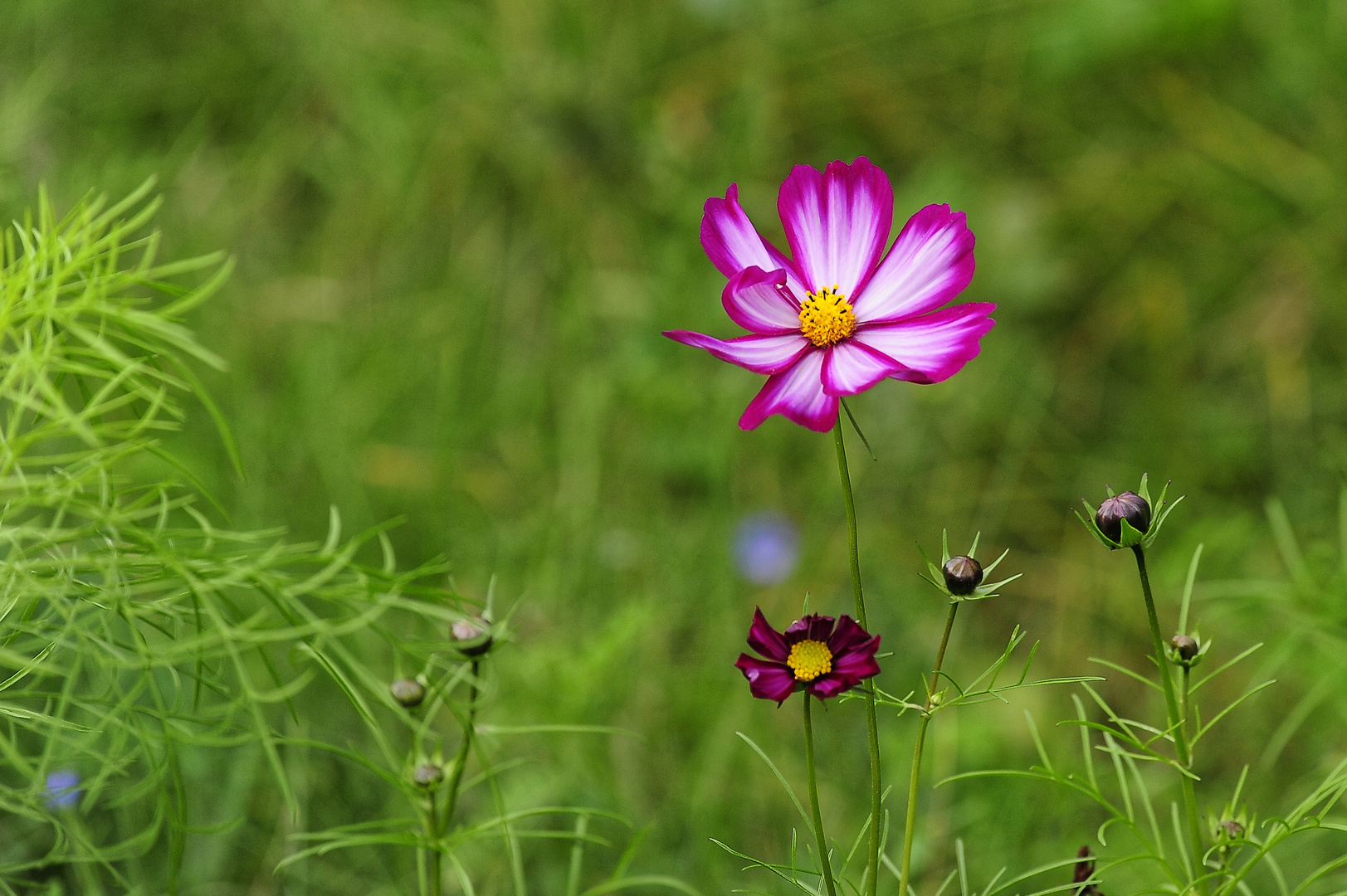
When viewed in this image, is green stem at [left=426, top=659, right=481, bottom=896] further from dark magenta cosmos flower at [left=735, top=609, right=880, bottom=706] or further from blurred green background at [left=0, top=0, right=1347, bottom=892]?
blurred green background at [left=0, top=0, right=1347, bottom=892]

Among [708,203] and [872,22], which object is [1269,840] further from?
[872,22]

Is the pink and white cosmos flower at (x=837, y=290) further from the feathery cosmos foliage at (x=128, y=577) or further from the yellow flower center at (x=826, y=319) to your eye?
the feathery cosmos foliage at (x=128, y=577)

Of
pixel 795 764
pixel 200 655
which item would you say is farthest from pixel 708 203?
pixel 795 764

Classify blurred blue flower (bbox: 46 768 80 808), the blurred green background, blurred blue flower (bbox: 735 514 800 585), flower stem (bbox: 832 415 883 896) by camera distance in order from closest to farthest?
1. flower stem (bbox: 832 415 883 896)
2. blurred blue flower (bbox: 46 768 80 808)
3. the blurred green background
4. blurred blue flower (bbox: 735 514 800 585)

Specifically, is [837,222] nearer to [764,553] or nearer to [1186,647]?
[1186,647]

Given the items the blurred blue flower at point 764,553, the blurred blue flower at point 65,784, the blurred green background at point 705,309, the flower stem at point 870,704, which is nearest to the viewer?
the flower stem at point 870,704

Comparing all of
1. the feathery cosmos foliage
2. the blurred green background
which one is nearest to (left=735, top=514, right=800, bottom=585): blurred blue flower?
the blurred green background

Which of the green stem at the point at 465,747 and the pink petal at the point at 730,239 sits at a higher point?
the pink petal at the point at 730,239

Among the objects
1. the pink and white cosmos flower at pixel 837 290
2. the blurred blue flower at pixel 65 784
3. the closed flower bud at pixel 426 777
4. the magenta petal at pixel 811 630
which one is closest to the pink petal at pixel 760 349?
the pink and white cosmos flower at pixel 837 290
